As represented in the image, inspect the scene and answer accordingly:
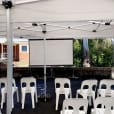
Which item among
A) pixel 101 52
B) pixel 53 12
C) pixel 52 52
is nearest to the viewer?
pixel 53 12

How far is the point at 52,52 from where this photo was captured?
12.2 m

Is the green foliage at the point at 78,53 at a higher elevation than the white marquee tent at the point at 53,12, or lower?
lower

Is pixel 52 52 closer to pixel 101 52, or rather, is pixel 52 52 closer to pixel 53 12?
pixel 101 52

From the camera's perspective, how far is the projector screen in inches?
479

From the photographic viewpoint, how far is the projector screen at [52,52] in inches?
479

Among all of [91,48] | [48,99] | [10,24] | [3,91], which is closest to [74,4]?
[10,24]

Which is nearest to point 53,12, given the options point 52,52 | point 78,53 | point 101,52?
point 52,52

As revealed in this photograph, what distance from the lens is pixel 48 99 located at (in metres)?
9.79

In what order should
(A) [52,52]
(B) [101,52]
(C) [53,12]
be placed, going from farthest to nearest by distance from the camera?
1. (B) [101,52]
2. (A) [52,52]
3. (C) [53,12]

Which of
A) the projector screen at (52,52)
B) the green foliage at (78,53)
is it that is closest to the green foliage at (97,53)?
the green foliage at (78,53)

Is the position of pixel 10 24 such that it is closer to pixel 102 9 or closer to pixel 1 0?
pixel 1 0

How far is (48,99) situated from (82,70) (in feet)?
21.1

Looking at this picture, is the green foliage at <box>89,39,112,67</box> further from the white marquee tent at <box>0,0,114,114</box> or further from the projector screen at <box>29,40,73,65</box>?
the white marquee tent at <box>0,0,114,114</box>

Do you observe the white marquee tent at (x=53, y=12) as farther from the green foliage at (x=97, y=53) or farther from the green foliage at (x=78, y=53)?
the green foliage at (x=78, y=53)
